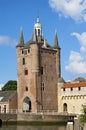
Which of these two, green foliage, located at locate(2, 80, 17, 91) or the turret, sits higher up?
the turret

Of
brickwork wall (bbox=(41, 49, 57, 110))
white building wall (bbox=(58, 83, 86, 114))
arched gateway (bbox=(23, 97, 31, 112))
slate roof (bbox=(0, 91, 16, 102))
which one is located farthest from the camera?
arched gateway (bbox=(23, 97, 31, 112))

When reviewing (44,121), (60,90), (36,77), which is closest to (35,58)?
(36,77)

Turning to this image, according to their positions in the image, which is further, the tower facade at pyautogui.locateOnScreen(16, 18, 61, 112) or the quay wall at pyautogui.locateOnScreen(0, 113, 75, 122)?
the tower facade at pyautogui.locateOnScreen(16, 18, 61, 112)

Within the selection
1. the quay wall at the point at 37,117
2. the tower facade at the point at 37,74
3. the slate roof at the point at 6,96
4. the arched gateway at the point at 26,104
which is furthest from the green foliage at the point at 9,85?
the quay wall at the point at 37,117

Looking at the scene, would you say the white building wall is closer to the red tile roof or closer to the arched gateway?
the red tile roof

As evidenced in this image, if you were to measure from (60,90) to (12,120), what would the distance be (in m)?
14.8

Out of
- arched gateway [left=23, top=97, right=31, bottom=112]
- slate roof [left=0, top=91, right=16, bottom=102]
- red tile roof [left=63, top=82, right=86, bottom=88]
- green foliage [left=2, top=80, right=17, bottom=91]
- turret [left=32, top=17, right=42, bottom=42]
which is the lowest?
arched gateway [left=23, top=97, right=31, bottom=112]

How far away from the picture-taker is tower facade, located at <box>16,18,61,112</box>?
74.1 m

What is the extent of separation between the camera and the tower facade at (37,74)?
243ft

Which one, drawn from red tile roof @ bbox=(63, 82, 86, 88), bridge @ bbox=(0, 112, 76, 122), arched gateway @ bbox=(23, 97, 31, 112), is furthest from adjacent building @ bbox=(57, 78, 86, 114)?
arched gateway @ bbox=(23, 97, 31, 112)

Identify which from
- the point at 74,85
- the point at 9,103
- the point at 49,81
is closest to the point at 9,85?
the point at 9,103

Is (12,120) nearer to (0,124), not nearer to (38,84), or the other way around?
(0,124)

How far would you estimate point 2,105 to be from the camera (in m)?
76.9

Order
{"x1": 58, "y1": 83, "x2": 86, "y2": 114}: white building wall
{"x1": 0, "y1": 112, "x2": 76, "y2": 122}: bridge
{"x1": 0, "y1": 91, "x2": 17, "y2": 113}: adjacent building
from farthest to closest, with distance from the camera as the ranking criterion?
{"x1": 0, "y1": 91, "x2": 17, "y2": 113}: adjacent building
{"x1": 58, "y1": 83, "x2": 86, "y2": 114}: white building wall
{"x1": 0, "y1": 112, "x2": 76, "y2": 122}: bridge
